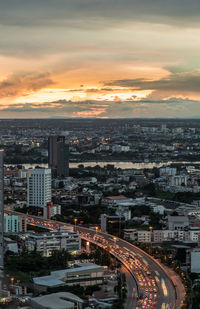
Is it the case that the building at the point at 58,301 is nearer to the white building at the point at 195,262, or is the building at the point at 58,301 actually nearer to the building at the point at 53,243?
the white building at the point at 195,262

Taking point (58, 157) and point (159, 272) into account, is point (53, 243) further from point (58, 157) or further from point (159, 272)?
point (58, 157)

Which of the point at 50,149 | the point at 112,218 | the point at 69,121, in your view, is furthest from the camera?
the point at 69,121

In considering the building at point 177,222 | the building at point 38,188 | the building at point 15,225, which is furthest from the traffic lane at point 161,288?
the building at point 38,188

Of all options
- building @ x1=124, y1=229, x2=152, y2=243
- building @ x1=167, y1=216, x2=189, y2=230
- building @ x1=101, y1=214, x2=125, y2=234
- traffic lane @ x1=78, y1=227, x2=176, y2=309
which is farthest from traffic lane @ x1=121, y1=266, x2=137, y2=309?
building @ x1=167, y1=216, x2=189, y2=230

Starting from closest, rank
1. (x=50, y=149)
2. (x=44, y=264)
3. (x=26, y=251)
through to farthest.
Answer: (x=44, y=264) < (x=26, y=251) < (x=50, y=149)

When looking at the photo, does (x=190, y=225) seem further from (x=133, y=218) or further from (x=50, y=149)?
(x=50, y=149)

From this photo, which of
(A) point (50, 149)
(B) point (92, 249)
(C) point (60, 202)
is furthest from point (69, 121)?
(B) point (92, 249)

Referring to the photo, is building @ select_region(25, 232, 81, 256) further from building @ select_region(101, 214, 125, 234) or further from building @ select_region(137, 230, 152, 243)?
building @ select_region(101, 214, 125, 234)
